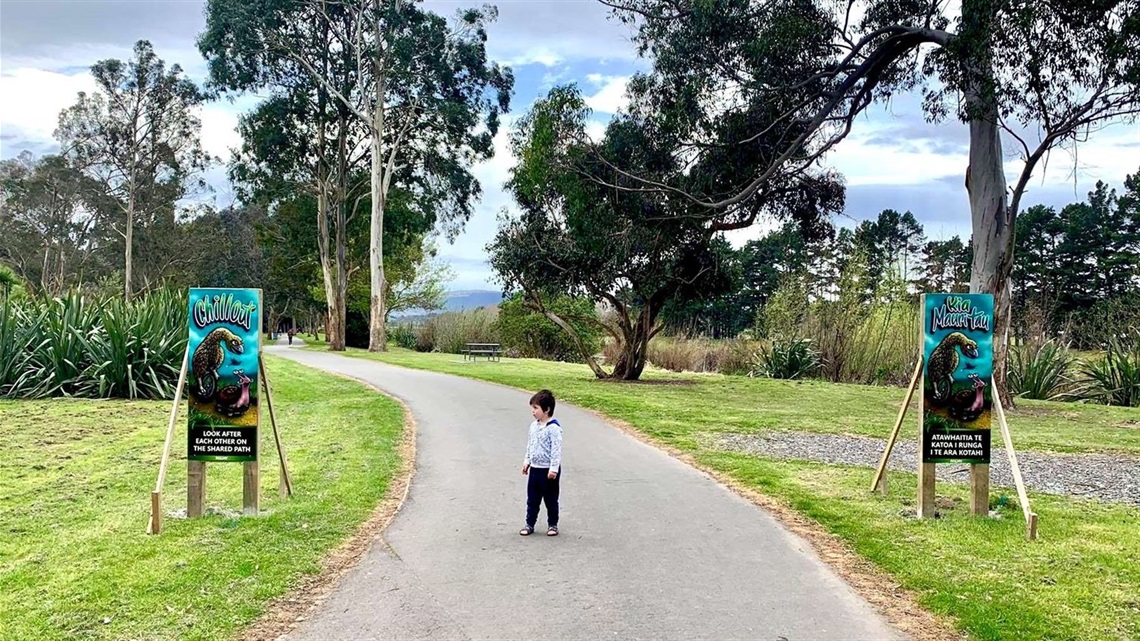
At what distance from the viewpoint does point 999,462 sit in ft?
33.9

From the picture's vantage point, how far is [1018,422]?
1476 cm

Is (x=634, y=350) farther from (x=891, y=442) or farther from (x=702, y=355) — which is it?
(x=891, y=442)

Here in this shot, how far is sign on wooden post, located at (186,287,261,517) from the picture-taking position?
691cm

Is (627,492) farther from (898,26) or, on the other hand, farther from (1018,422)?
(898,26)

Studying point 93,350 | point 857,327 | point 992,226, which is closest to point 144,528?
point 93,350

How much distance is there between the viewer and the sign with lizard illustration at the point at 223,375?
692cm

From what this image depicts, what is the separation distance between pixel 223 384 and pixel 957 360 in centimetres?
605

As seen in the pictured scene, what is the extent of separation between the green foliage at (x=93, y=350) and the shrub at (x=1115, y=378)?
65.7ft

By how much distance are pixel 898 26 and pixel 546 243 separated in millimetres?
9601

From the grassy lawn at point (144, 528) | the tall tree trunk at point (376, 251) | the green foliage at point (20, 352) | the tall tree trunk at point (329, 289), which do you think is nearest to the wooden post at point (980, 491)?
the grassy lawn at point (144, 528)

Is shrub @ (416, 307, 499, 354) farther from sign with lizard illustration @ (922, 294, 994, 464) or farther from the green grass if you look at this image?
sign with lizard illustration @ (922, 294, 994, 464)

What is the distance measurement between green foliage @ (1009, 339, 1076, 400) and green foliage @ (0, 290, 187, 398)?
1860 centimetres

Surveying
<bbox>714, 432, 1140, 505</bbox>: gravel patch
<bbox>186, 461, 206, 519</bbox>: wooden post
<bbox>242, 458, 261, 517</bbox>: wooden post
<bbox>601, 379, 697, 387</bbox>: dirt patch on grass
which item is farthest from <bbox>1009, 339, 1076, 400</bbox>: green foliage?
<bbox>186, 461, 206, 519</bbox>: wooden post

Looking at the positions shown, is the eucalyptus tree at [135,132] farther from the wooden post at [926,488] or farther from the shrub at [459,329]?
the wooden post at [926,488]
